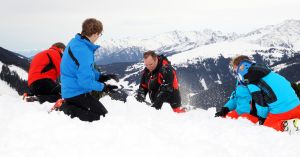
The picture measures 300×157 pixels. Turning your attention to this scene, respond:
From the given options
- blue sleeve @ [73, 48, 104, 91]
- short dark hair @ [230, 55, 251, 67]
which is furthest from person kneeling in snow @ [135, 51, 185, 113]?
blue sleeve @ [73, 48, 104, 91]

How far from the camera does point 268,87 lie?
757 cm

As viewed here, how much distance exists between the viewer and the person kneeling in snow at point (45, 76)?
1047 centimetres

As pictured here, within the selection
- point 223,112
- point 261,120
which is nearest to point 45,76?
point 223,112

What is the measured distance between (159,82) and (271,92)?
12.2 feet

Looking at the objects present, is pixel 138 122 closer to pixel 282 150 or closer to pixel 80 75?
pixel 80 75

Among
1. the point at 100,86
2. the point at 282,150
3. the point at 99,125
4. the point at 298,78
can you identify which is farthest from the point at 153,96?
the point at 298,78

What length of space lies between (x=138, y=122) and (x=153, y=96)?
4.00 metres

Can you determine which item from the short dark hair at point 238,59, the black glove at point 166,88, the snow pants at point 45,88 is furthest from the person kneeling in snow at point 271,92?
the snow pants at point 45,88

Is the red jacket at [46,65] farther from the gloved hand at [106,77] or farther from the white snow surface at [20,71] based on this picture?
the white snow surface at [20,71]

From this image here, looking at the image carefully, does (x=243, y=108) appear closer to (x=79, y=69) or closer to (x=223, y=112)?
(x=223, y=112)

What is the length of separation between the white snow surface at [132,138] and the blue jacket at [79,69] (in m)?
0.64

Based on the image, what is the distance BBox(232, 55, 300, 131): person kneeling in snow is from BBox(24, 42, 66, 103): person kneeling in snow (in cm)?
551

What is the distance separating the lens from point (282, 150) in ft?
19.8

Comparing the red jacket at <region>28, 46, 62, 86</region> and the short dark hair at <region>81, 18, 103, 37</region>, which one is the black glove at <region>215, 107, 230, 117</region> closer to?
the short dark hair at <region>81, 18, 103, 37</region>
